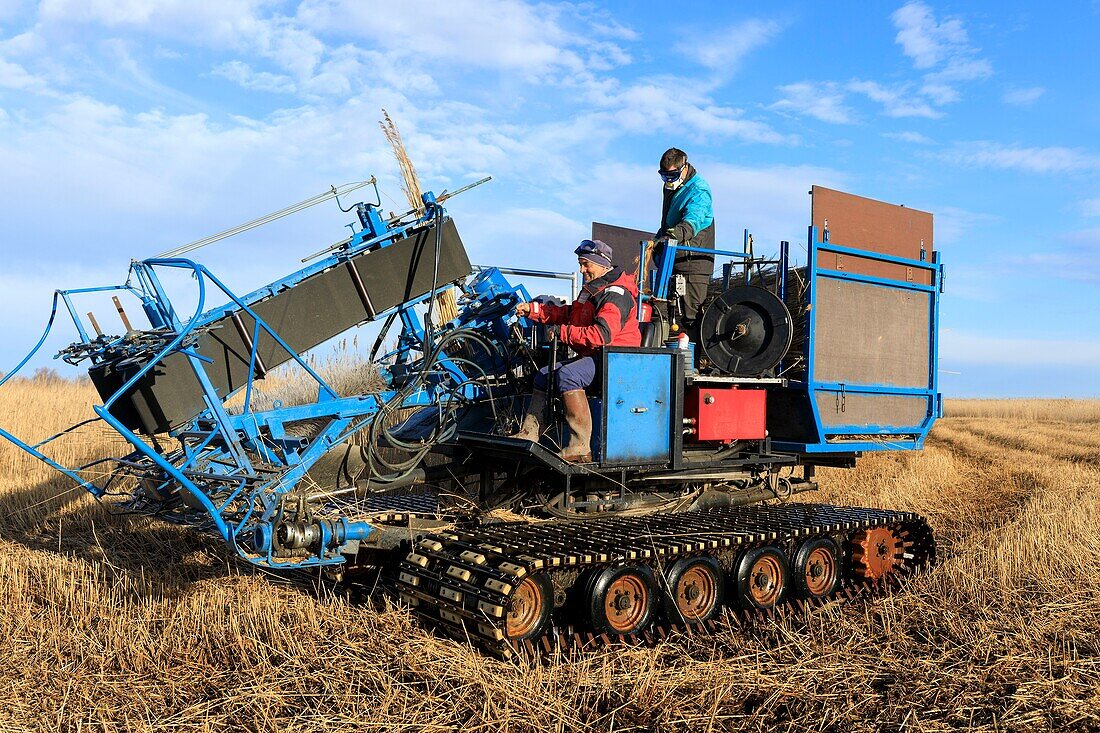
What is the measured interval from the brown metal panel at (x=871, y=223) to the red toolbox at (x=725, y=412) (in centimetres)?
148

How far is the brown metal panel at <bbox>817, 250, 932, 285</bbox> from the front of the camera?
7309 mm

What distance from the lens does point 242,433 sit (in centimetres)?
549

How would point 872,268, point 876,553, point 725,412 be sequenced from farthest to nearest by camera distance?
1. point 872,268
2. point 876,553
3. point 725,412

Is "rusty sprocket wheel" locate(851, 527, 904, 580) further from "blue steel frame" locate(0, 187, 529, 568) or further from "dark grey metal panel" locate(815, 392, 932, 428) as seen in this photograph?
"blue steel frame" locate(0, 187, 529, 568)

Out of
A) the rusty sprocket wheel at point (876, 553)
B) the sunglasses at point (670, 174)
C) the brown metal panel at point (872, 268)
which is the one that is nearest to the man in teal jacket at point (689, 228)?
the sunglasses at point (670, 174)

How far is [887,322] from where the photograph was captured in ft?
25.6

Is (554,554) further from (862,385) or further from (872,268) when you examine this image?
(872,268)

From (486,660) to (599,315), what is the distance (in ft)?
8.00

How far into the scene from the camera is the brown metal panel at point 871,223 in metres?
7.33

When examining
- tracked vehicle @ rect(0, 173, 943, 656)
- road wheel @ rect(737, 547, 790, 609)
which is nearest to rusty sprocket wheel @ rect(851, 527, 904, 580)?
tracked vehicle @ rect(0, 173, 943, 656)

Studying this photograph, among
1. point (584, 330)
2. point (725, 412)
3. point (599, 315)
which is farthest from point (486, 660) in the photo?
point (725, 412)

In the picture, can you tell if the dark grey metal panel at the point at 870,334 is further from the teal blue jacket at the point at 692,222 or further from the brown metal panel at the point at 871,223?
the teal blue jacket at the point at 692,222

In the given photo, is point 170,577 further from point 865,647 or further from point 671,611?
point 865,647

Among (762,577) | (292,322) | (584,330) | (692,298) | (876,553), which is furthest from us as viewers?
(692,298)
